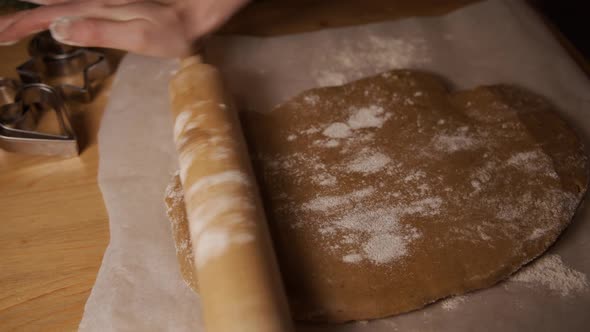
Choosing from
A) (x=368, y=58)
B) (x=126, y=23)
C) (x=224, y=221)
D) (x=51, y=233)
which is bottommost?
(x=51, y=233)

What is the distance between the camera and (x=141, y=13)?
51.2 inches

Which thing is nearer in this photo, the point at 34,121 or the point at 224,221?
the point at 224,221

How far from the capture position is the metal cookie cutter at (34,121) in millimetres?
1376

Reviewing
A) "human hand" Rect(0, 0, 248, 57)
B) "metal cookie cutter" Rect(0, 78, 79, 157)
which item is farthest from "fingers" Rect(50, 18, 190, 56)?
"metal cookie cutter" Rect(0, 78, 79, 157)

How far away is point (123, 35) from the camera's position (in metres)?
1.25

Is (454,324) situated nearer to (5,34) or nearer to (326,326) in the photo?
(326,326)

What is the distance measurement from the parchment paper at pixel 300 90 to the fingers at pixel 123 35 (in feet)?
0.75

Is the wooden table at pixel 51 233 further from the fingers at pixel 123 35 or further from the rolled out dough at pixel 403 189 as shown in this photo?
the fingers at pixel 123 35

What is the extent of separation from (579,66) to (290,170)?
98 centimetres

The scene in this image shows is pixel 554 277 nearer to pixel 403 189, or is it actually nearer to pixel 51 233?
pixel 403 189

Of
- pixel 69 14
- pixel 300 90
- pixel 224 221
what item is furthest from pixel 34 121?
pixel 224 221

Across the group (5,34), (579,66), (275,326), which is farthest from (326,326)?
(579,66)

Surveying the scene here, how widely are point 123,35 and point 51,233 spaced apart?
48 cm

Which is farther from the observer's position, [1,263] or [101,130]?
[101,130]
